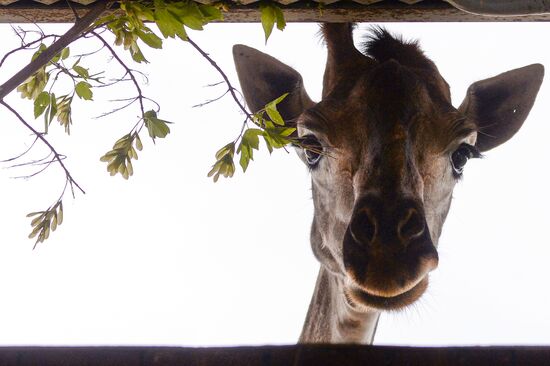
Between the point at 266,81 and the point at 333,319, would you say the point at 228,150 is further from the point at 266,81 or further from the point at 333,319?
the point at 333,319

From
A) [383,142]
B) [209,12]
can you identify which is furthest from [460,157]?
[209,12]

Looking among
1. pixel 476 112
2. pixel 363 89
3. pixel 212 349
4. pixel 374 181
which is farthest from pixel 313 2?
pixel 212 349

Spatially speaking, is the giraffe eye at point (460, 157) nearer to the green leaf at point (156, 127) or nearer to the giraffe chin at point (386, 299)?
the giraffe chin at point (386, 299)

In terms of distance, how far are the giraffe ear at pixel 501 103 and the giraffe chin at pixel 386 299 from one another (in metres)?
1.43

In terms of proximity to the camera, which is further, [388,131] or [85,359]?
[388,131]

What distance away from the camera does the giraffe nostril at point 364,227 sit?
2926mm

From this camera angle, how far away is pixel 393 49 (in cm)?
409

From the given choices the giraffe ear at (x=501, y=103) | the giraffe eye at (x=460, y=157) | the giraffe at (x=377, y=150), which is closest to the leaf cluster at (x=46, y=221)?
the giraffe at (x=377, y=150)

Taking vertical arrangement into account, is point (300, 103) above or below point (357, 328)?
above

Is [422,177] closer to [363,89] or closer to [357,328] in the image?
[363,89]

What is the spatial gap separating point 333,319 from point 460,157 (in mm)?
1286

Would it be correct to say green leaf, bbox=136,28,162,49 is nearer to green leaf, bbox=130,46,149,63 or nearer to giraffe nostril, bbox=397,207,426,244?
green leaf, bbox=130,46,149,63

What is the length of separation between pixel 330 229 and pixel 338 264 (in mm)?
193

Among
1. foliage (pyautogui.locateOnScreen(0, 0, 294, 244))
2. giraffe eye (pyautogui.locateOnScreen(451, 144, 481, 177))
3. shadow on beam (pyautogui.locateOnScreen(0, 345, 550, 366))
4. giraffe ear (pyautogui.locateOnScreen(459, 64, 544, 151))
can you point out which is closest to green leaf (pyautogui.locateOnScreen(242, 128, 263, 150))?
foliage (pyautogui.locateOnScreen(0, 0, 294, 244))
